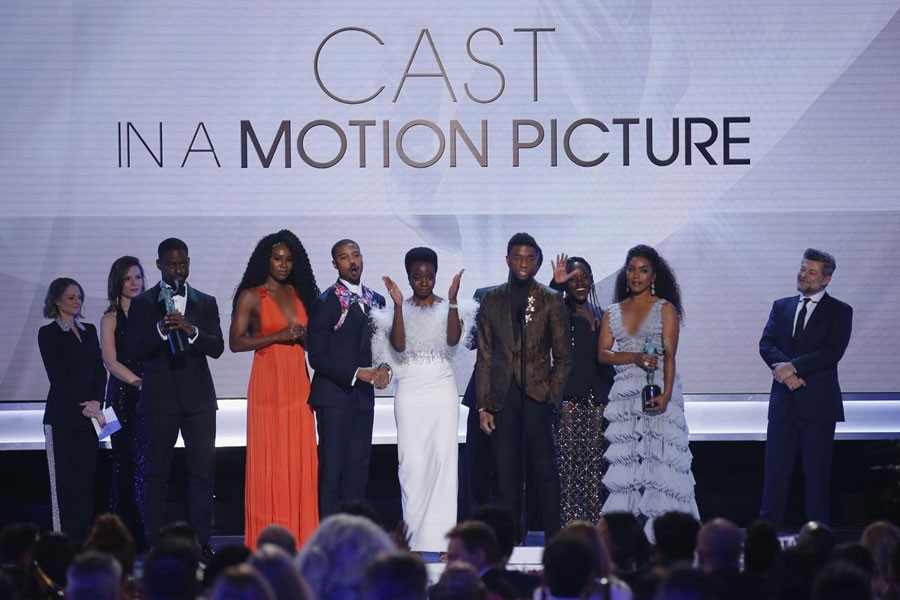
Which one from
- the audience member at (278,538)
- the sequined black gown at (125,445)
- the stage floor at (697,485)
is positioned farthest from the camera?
the stage floor at (697,485)

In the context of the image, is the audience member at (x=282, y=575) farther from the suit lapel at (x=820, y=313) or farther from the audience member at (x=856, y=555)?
the suit lapel at (x=820, y=313)

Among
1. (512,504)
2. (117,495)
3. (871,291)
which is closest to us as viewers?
(512,504)

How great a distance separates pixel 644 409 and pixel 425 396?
115 centimetres

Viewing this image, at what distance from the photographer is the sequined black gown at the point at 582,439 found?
24.4ft

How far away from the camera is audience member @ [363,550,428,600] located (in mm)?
3291

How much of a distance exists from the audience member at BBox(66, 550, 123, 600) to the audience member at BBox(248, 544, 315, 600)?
1.63ft

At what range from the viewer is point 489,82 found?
876 cm

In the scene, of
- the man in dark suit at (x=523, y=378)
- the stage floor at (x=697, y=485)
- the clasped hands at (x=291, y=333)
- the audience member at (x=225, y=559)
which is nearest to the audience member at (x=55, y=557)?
the audience member at (x=225, y=559)

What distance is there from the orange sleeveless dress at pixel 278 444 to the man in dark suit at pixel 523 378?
3.11 feet

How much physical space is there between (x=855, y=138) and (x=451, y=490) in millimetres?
3577

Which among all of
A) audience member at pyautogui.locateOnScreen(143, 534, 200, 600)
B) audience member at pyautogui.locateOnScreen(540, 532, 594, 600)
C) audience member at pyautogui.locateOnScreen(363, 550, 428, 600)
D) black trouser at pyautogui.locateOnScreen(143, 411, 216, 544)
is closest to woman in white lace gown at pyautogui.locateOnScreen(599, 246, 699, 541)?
black trouser at pyautogui.locateOnScreen(143, 411, 216, 544)

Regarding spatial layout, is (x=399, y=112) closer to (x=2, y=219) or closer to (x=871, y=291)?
(x=2, y=219)

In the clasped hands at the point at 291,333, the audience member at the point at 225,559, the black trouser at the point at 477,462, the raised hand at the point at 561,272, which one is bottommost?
the audience member at the point at 225,559

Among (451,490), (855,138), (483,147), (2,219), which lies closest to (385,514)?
(451,490)
